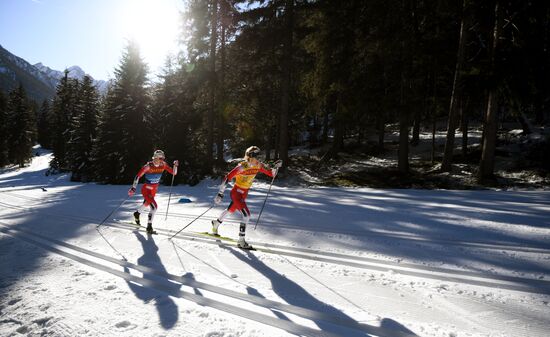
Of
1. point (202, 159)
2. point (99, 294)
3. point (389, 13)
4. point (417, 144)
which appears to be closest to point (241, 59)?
point (202, 159)

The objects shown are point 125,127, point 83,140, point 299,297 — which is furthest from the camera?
point 83,140

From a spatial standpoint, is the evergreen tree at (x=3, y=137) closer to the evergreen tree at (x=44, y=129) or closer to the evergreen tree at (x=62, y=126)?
the evergreen tree at (x=62, y=126)

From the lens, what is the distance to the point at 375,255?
5.72 m

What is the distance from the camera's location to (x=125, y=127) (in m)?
22.8

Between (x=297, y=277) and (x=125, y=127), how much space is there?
21950 millimetres

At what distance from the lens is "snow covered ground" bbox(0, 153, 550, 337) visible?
3572 millimetres

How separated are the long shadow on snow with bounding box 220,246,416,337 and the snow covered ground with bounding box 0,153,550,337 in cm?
2

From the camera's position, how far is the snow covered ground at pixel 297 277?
141 inches

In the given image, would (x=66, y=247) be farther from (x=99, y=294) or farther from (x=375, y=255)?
(x=375, y=255)

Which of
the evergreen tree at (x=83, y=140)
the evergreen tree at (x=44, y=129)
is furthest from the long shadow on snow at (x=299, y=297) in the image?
the evergreen tree at (x=44, y=129)

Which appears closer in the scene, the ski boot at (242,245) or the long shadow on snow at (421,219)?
the long shadow on snow at (421,219)

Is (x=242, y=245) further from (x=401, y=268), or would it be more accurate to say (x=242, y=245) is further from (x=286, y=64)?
(x=286, y=64)

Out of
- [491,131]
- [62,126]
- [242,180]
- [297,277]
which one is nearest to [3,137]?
[62,126]

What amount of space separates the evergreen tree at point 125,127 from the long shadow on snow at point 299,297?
64.8ft
